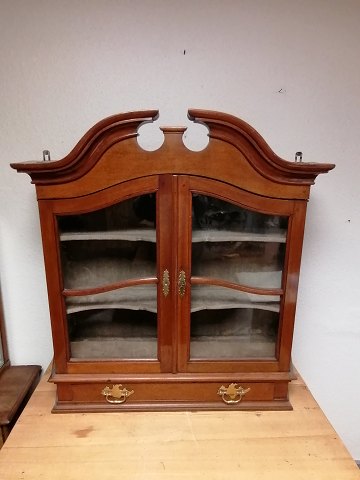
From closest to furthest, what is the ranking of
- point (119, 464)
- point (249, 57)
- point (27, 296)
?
point (119, 464)
point (249, 57)
point (27, 296)

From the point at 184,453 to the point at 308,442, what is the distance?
36 centimetres

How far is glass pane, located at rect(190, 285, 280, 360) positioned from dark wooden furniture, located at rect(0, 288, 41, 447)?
654 millimetres

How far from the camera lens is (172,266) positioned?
99 centimetres

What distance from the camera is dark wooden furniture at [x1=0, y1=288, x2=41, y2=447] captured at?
113cm

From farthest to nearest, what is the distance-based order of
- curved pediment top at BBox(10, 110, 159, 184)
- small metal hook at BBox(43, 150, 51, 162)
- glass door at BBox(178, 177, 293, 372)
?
small metal hook at BBox(43, 150, 51, 162), glass door at BBox(178, 177, 293, 372), curved pediment top at BBox(10, 110, 159, 184)

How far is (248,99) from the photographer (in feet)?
3.94

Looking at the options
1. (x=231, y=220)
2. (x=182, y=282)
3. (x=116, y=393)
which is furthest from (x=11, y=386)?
(x=231, y=220)

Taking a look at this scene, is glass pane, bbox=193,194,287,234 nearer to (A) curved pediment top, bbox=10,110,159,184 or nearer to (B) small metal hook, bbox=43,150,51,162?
(A) curved pediment top, bbox=10,110,159,184

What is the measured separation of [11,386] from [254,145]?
4.00 ft

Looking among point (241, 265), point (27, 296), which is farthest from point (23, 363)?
point (241, 265)

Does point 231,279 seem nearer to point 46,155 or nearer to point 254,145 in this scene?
point 254,145

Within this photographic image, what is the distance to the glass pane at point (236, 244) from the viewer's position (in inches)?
38.7

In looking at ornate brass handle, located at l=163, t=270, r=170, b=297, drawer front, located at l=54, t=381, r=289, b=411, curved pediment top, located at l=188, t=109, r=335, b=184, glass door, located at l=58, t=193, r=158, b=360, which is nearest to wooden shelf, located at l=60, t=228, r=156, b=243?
glass door, located at l=58, t=193, r=158, b=360

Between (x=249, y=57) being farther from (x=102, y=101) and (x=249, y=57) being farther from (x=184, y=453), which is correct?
(x=184, y=453)
